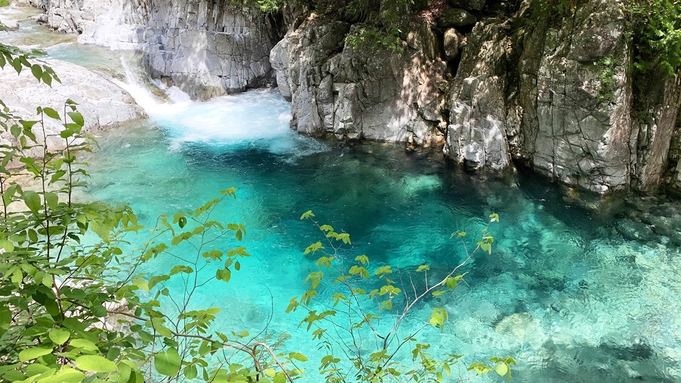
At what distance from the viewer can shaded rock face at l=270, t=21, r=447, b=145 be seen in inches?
502

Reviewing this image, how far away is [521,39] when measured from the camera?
11211mm

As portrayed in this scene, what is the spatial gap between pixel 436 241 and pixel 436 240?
0.04 meters

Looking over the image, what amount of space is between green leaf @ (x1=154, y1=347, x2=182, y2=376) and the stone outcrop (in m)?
13.1

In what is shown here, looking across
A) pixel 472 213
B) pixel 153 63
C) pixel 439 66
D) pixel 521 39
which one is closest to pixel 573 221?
pixel 472 213

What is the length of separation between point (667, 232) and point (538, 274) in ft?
10.4

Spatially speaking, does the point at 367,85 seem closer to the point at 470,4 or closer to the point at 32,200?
the point at 470,4

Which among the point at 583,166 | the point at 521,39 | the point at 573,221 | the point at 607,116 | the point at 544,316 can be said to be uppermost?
the point at 521,39

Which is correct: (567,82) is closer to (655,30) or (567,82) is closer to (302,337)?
(655,30)

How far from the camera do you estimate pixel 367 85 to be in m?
12.9

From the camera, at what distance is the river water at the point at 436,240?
268 inches

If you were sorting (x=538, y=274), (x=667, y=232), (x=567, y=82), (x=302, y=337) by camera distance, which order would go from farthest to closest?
(x=567, y=82) → (x=667, y=232) → (x=538, y=274) → (x=302, y=337)

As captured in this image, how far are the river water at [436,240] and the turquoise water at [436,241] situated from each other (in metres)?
0.03

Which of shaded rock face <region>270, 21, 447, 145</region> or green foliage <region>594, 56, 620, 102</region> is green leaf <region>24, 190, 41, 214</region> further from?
shaded rock face <region>270, 21, 447, 145</region>

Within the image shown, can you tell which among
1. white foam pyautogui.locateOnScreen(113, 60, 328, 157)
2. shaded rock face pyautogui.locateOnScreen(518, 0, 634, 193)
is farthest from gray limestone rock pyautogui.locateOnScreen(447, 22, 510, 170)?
white foam pyautogui.locateOnScreen(113, 60, 328, 157)
